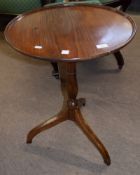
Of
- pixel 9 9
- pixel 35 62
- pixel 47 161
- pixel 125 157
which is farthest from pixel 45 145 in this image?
pixel 9 9

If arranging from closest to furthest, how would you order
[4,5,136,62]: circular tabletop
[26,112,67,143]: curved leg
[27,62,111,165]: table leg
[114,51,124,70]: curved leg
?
[4,5,136,62]: circular tabletop
[27,62,111,165]: table leg
[26,112,67,143]: curved leg
[114,51,124,70]: curved leg

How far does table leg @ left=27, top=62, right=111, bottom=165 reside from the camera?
1.22 meters

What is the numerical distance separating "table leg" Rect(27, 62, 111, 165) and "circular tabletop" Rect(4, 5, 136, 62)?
0.44 feet

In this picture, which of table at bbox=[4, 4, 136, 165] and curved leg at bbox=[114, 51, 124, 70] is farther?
curved leg at bbox=[114, 51, 124, 70]

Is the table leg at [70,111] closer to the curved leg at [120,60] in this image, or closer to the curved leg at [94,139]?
the curved leg at [94,139]

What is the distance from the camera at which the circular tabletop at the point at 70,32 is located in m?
1.04

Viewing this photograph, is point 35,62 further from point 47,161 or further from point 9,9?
point 47,161

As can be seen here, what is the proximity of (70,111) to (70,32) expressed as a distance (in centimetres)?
43

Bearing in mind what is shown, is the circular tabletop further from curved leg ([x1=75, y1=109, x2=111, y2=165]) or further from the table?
curved leg ([x1=75, y1=109, x2=111, y2=165])

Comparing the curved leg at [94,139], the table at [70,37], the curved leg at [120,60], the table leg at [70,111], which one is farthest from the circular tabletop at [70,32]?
the curved leg at [120,60]

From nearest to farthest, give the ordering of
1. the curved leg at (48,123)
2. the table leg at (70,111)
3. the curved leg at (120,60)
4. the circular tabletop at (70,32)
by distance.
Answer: the circular tabletop at (70,32), the table leg at (70,111), the curved leg at (48,123), the curved leg at (120,60)

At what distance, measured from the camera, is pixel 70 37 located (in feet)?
3.75

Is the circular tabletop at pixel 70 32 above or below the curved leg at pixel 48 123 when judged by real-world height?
above

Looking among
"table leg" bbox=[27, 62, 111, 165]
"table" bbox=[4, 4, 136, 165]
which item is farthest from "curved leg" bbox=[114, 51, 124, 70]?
"table leg" bbox=[27, 62, 111, 165]
